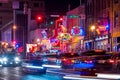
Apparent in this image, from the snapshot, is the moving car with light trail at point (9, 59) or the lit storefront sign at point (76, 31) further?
the lit storefront sign at point (76, 31)

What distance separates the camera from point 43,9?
13000cm

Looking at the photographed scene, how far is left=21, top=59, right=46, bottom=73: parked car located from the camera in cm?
3204

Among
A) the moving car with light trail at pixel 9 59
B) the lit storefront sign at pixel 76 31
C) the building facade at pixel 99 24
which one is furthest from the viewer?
the lit storefront sign at pixel 76 31

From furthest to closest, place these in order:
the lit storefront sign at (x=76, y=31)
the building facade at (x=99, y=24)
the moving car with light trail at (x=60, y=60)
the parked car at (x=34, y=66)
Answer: the lit storefront sign at (x=76, y=31) < the building facade at (x=99, y=24) < the parked car at (x=34, y=66) < the moving car with light trail at (x=60, y=60)

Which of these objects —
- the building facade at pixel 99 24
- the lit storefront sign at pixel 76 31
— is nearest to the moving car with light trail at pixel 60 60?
the building facade at pixel 99 24

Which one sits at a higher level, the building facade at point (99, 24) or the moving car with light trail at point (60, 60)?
the building facade at point (99, 24)

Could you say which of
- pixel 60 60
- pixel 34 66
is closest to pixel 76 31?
pixel 34 66

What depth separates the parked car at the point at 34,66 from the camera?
32.0 metres

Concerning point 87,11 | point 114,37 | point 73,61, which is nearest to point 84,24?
point 87,11

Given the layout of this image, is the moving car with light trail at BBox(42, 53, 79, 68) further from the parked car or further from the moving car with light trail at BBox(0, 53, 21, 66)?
the moving car with light trail at BBox(0, 53, 21, 66)

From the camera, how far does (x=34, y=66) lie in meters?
32.2

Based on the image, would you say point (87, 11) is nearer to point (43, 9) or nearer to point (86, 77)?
point (86, 77)

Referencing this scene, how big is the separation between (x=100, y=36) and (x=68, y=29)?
49.6 feet

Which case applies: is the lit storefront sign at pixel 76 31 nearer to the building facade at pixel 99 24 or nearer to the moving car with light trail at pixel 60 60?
the building facade at pixel 99 24
